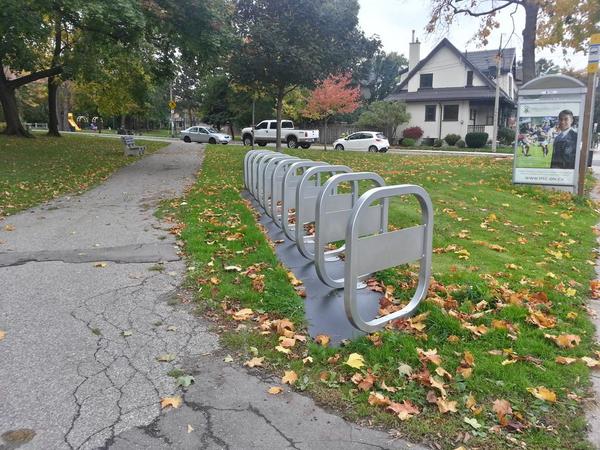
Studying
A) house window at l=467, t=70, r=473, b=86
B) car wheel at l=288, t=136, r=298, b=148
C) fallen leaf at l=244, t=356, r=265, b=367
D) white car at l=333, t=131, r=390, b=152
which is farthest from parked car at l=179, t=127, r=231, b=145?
fallen leaf at l=244, t=356, r=265, b=367

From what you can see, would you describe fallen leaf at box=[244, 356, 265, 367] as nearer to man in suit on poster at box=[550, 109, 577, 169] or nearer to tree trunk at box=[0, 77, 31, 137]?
man in suit on poster at box=[550, 109, 577, 169]

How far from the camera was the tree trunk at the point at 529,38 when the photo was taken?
1723 centimetres

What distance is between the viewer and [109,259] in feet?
20.0

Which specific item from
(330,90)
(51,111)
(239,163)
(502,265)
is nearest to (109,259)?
(502,265)

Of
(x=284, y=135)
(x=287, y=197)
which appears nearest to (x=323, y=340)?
(x=287, y=197)

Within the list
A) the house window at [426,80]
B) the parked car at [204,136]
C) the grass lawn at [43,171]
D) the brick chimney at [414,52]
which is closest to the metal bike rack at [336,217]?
the grass lawn at [43,171]

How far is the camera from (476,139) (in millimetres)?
37875

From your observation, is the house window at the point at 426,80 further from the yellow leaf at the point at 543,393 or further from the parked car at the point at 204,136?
the yellow leaf at the point at 543,393

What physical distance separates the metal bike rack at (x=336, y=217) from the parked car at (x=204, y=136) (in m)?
34.2

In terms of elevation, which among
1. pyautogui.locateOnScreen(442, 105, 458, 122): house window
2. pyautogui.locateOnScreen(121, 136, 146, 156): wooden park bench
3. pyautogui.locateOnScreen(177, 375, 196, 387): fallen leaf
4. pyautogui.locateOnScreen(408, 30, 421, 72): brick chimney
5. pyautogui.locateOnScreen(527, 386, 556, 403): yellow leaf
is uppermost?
pyautogui.locateOnScreen(408, 30, 421, 72): brick chimney

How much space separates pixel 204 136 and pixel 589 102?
32.1 meters

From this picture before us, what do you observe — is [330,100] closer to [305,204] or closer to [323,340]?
[305,204]

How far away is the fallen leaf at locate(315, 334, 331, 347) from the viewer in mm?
3777

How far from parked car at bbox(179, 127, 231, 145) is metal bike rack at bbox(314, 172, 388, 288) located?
3419 centimetres
